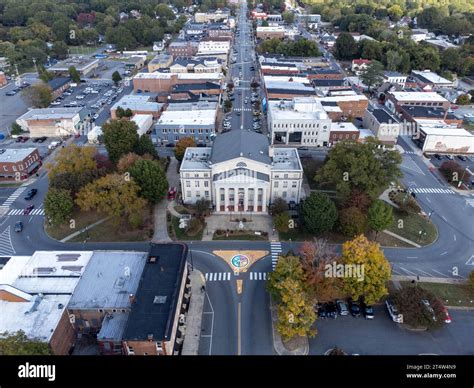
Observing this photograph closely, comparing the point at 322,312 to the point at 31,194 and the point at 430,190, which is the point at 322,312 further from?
the point at 31,194

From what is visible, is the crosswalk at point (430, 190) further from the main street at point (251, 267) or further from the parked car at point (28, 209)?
the parked car at point (28, 209)

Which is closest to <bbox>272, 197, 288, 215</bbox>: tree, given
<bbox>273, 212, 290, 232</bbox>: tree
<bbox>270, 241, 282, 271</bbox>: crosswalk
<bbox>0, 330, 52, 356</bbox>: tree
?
<bbox>273, 212, 290, 232</bbox>: tree

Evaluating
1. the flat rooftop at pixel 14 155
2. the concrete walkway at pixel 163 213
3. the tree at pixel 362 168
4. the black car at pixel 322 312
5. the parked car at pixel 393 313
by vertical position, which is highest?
the tree at pixel 362 168

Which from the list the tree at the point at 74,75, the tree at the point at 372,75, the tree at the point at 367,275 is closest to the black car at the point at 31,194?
the tree at the point at 367,275

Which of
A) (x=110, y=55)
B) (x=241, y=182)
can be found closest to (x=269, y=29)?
(x=110, y=55)

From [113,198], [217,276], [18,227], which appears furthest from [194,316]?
[18,227]

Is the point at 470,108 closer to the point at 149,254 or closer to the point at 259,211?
the point at 259,211
